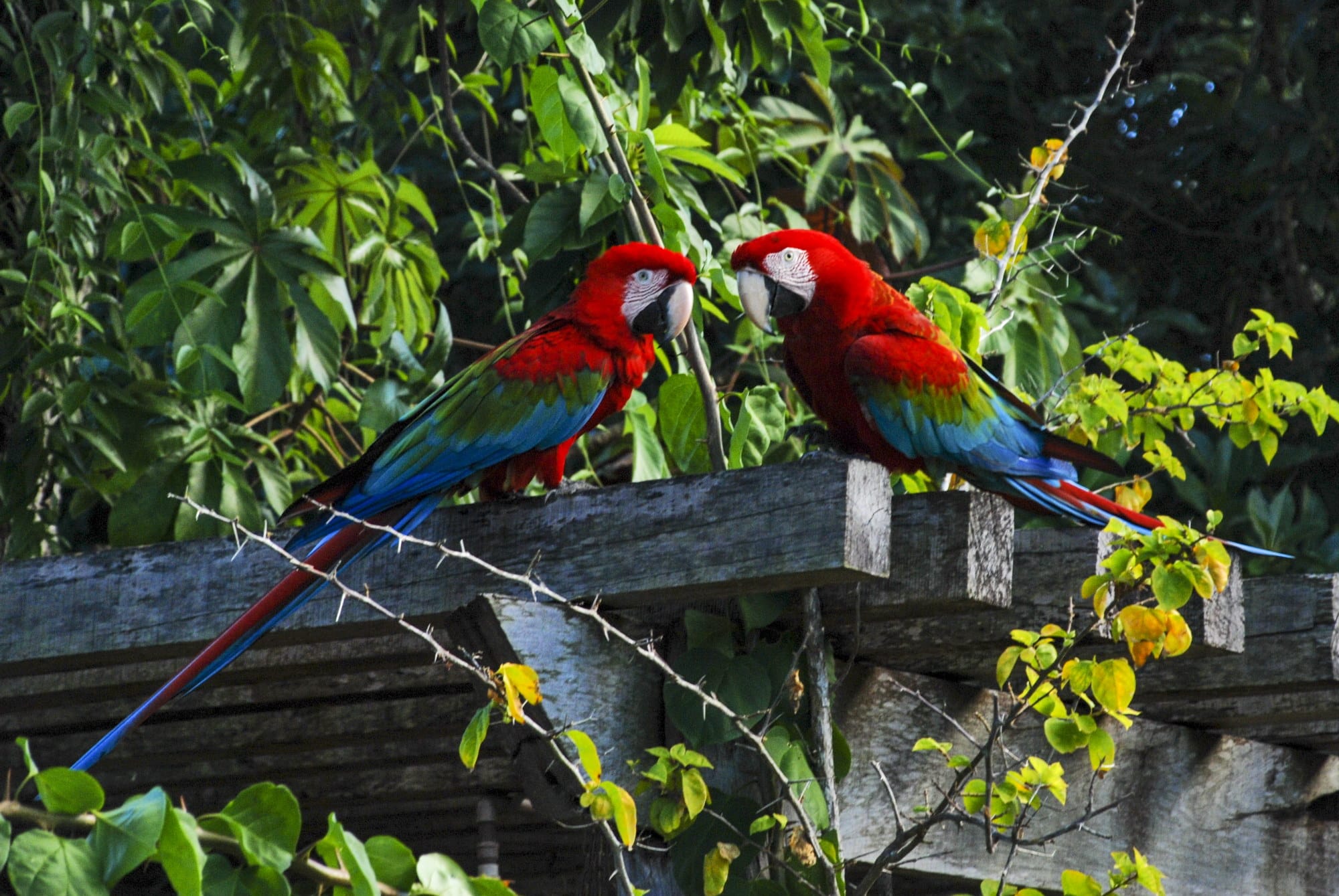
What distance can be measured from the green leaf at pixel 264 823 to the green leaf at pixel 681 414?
3.66 ft

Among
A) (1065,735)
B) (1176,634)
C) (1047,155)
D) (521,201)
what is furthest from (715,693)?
(521,201)

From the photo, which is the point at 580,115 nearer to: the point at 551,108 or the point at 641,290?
the point at 551,108

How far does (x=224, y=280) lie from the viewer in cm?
270

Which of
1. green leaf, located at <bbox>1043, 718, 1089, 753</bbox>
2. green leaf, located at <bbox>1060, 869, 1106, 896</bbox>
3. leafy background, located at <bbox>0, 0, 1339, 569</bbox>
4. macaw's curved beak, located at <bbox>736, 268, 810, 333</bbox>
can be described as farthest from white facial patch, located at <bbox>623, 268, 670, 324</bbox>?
green leaf, located at <bbox>1060, 869, 1106, 896</bbox>

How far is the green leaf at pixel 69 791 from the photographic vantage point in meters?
1.10

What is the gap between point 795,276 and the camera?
6.69 feet

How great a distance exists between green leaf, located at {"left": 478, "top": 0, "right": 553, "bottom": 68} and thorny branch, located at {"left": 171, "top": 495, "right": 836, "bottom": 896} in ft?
2.21

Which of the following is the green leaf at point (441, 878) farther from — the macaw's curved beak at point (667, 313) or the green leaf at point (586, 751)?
the macaw's curved beak at point (667, 313)

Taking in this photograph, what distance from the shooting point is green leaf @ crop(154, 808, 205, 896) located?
3.57ft

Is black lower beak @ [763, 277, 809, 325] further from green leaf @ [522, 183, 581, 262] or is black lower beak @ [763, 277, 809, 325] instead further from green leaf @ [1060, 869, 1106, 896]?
green leaf @ [1060, 869, 1106, 896]

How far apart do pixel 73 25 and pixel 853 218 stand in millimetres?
1649

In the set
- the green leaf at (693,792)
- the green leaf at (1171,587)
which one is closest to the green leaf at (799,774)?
the green leaf at (693,792)

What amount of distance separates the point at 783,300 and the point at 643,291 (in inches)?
7.6

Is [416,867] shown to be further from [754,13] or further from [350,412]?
[350,412]
